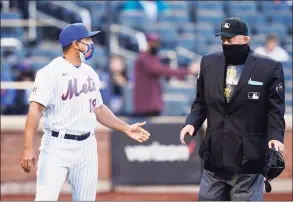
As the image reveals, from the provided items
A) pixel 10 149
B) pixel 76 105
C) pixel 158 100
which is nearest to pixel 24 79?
pixel 10 149

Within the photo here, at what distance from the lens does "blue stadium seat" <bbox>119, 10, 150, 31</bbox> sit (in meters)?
16.2

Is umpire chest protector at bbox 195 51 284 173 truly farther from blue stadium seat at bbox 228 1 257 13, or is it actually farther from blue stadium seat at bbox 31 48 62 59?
blue stadium seat at bbox 228 1 257 13

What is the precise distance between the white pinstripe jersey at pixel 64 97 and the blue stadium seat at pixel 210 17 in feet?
33.1

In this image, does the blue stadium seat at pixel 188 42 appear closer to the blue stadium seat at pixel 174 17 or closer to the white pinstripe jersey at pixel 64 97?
the blue stadium seat at pixel 174 17

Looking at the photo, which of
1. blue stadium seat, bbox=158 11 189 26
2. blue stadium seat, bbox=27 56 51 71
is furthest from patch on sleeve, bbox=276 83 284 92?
blue stadium seat, bbox=158 11 189 26

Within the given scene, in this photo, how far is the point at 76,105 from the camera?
630 cm

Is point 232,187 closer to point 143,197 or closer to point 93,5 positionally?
point 143,197

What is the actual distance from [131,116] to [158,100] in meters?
0.50

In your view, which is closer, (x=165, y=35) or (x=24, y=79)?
(x=24, y=79)

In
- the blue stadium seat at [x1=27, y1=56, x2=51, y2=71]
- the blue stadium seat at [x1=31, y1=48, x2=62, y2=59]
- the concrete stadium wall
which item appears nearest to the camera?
the concrete stadium wall

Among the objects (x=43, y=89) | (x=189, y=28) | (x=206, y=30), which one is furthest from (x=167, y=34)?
(x=43, y=89)

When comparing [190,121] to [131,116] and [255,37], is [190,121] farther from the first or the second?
[255,37]

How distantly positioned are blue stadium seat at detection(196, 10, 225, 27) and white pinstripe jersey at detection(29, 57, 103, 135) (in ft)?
33.1

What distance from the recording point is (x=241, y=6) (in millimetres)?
16000
